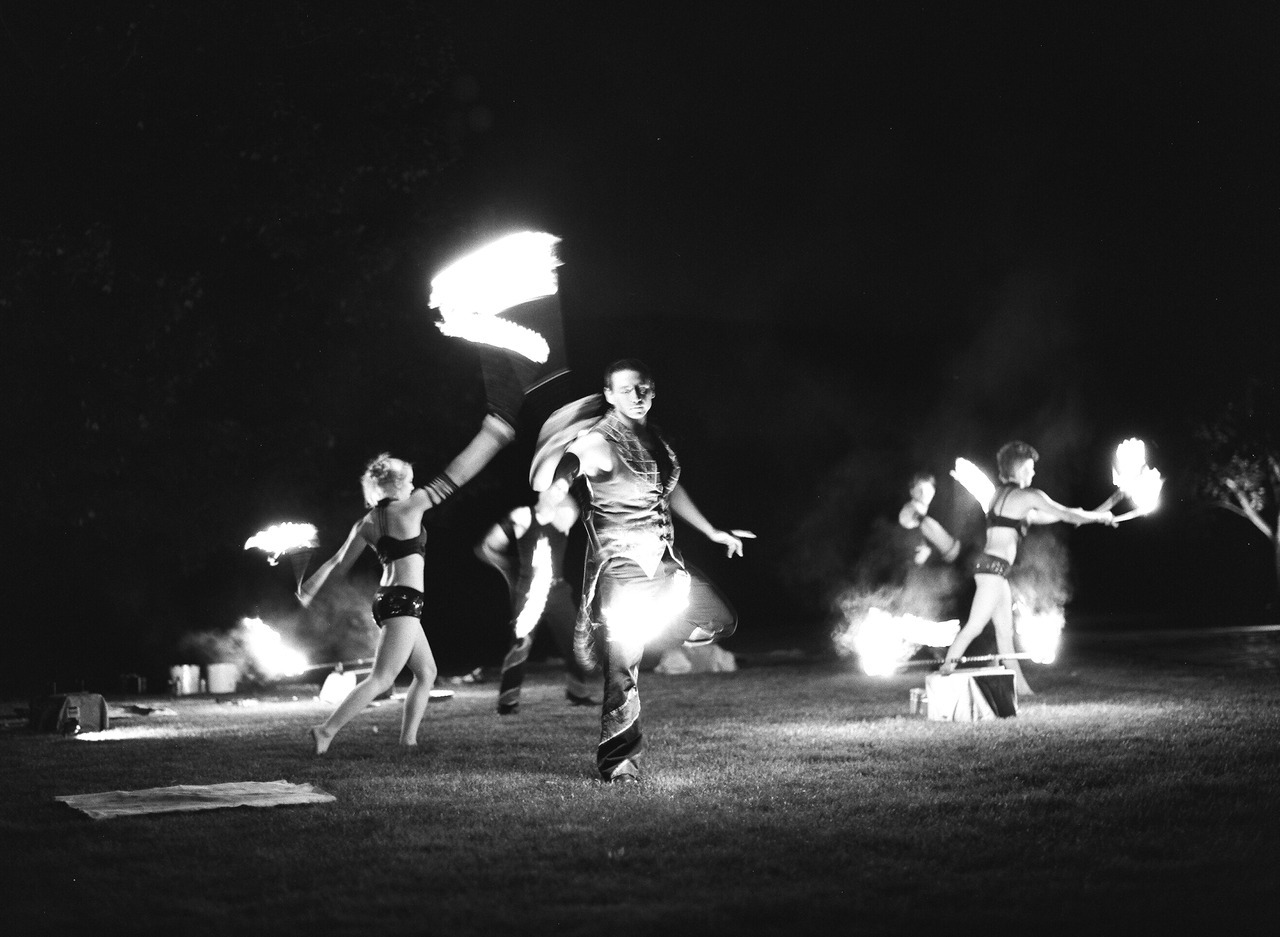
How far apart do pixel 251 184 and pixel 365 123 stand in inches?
93.2

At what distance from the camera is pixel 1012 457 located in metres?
12.7

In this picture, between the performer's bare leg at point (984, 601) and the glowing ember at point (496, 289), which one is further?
the performer's bare leg at point (984, 601)

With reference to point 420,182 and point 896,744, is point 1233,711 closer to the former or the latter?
point 896,744

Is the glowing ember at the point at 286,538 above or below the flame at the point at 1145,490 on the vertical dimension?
below

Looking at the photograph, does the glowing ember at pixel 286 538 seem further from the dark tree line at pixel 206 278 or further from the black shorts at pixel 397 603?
the dark tree line at pixel 206 278

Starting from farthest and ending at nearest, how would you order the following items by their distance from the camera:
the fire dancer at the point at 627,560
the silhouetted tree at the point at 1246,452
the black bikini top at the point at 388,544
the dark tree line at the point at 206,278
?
the silhouetted tree at the point at 1246,452
the dark tree line at the point at 206,278
the black bikini top at the point at 388,544
the fire dancer at the point at 627,560

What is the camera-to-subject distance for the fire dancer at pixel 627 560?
817 centimetres

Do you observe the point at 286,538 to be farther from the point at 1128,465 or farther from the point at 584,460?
the point at 1128,465

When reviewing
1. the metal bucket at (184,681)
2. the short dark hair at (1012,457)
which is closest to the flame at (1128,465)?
the short dark hair at (1012,457)

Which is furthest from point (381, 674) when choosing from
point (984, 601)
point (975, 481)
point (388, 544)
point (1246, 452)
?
point (1246, 452)

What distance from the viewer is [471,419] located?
2359 cm

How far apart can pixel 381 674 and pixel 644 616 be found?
8.42ft

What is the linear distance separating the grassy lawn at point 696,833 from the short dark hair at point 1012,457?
261 cm

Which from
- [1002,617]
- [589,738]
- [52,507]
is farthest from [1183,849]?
[52,507]
